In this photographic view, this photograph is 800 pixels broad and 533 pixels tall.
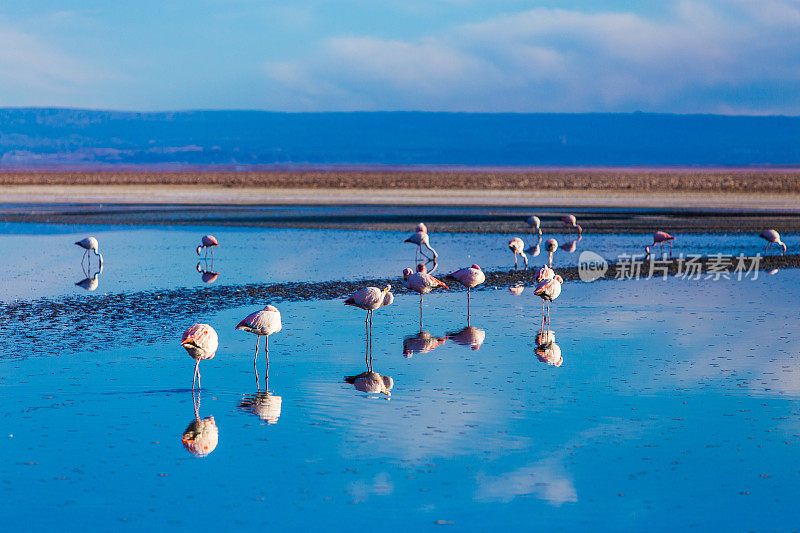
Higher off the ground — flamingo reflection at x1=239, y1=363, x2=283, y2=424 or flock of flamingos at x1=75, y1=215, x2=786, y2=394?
flock of flamingos at x1=75, y1=215, x2=786, y2=394

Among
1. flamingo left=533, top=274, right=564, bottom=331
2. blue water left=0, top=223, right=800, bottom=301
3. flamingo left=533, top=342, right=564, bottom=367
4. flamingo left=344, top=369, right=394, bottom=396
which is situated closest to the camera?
flamingo left=344, top=369, right=394, bottom=396

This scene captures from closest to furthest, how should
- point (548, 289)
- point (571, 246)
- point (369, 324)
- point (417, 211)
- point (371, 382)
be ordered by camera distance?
point (371, 382)
point (548, 289)
point (369, 324)
point (571, 246)
point (417, 211)

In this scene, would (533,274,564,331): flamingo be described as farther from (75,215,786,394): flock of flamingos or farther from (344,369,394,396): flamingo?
(344,369,394,396): flamingo

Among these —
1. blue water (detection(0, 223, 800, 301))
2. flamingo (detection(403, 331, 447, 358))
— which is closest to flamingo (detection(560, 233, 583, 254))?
blue water (detection(0, 223, 800, 301))

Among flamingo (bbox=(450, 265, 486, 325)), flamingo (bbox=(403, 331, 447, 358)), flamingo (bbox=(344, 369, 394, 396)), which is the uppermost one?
flamingo (bbox=(450, 265, 486, 325))

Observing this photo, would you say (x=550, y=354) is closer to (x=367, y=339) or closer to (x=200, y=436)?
(x=367, y=339)

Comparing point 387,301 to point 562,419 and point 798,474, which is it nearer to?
point 562,419

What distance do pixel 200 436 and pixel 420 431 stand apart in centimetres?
172

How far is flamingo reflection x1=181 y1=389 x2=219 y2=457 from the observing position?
7.32 m

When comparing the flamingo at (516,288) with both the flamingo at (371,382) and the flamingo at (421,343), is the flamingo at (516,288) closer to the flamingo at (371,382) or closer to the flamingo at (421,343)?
the flamingo at (421,343)

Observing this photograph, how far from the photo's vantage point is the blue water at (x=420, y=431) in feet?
20.4

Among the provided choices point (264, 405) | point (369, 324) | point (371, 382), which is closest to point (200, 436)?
point (264, 405)

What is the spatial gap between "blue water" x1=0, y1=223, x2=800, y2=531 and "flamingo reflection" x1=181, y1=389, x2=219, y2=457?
0.09m

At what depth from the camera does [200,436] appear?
7.61 meters
